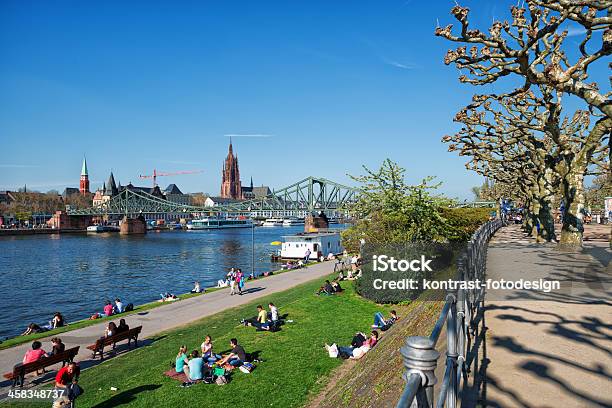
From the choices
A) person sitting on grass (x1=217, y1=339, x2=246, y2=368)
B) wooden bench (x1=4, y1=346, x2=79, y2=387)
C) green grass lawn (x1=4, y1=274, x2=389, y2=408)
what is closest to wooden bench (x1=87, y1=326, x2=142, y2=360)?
green grass lawn (x1=4, y1=274, x2=389, y2=408)

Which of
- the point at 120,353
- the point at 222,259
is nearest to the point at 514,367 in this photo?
the point at 120,353

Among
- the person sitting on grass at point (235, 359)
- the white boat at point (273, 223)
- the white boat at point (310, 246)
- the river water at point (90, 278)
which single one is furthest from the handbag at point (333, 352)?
the white boat at point (273, 223)

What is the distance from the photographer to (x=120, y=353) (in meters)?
15.8

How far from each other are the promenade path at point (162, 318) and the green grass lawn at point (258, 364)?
3.73 ft

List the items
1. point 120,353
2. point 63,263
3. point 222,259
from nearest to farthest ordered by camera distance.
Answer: point 120,353 → point 63,263 → point 222,259

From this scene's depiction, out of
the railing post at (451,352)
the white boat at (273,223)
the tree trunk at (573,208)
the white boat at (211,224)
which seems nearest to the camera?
the railing post at (451,352)

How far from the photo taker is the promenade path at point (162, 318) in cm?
1523

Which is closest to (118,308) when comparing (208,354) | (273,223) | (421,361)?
(208,354)

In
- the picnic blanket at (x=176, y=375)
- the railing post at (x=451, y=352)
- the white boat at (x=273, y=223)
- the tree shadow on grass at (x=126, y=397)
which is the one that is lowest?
the tree shadow on grass at (x=126, y=397)

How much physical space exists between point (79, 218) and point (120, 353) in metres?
144

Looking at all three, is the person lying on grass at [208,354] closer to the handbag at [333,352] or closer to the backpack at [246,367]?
the backpack at [246,367]

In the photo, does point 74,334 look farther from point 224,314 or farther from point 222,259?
point 222,259

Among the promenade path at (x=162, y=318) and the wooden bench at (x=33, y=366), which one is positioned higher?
the wooden bench at (x=33, y=366)

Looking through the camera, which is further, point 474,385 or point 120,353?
point 120,353
